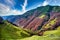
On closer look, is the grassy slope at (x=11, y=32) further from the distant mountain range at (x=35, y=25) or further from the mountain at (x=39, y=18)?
the mountain at (x=39, y=18)

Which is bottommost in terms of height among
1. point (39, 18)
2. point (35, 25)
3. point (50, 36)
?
point (50, 36)

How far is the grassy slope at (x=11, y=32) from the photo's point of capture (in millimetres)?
6137

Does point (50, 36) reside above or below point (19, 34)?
below

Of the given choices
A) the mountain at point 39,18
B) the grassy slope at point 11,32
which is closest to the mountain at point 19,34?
the grassy slope at point 11,32

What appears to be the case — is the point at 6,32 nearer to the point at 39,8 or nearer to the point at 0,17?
the point at 0,17

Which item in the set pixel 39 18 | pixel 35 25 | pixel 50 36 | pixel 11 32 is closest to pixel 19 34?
pixel 11 32

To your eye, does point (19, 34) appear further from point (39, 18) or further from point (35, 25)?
point (39, 18)

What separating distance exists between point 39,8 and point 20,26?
0.85 metres

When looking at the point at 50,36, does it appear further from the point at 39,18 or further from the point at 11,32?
the point at 11,32

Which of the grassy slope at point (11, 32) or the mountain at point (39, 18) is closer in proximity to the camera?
the grassy slope at point (11, 32)

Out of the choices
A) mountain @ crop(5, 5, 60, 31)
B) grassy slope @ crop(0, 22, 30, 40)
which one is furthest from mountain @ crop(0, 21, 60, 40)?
mountain @ crop(5, 5, 60, 31)

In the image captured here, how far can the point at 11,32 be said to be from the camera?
620cm

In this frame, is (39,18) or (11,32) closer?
(11,32)

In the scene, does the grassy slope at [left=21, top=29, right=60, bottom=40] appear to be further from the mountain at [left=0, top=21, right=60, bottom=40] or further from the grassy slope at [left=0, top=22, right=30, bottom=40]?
the grassy slope at [left=0, top=22, right=30, bottom=40]
